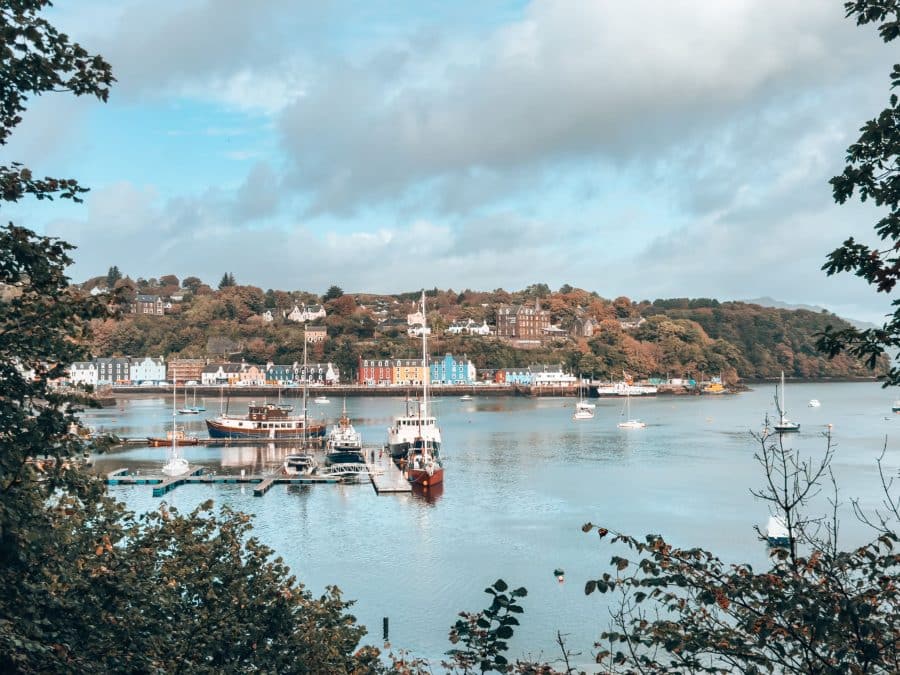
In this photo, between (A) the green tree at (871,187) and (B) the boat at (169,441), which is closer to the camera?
(A) the green tree at (871,187)

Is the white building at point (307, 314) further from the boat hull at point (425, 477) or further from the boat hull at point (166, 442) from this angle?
the boat hull at point (425, 477)

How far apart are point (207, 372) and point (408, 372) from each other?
102 feet

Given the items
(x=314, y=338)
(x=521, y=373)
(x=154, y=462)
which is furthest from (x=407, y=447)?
(x=314, y=338)

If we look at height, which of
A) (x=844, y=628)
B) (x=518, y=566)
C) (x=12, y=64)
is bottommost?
(x=518, y=566)

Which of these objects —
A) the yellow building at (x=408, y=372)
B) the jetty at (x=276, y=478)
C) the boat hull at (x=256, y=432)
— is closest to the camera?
the jetty at (x=276, y=478)

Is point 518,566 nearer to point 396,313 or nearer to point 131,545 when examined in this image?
point 131,545

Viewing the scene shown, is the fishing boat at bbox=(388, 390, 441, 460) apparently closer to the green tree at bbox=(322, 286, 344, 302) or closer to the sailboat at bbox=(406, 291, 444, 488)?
the sailboat at bbox=(406, 291, 444, 488)

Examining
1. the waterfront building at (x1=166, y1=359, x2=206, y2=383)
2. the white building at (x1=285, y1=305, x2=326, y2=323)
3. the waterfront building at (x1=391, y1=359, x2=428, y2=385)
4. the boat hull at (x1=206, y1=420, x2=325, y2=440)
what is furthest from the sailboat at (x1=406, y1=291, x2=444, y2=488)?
the white building at (x1=285, y1=305, x2=326, y2=323)

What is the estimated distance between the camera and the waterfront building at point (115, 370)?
453 feet

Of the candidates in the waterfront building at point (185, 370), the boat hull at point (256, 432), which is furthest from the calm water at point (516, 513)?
the waterfront building at point (185, 370)

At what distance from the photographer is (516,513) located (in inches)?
1265

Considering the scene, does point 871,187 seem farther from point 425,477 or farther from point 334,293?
point 334,293

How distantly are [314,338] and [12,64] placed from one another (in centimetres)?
14893

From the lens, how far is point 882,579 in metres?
5.60
